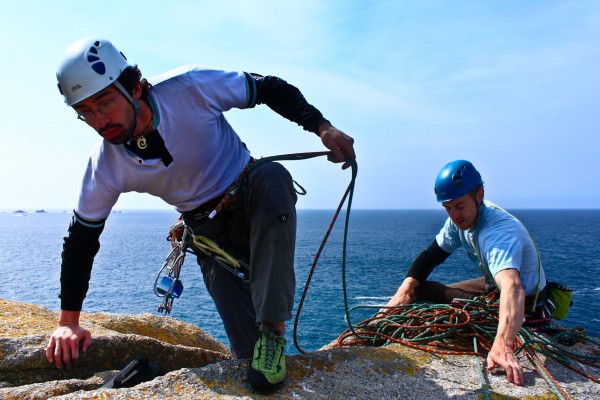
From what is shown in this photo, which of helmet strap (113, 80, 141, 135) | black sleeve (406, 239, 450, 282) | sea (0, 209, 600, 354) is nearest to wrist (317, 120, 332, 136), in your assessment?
helmet strap (113, 80, 141, 135)

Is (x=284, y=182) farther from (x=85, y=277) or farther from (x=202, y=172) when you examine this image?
→ (x=85, y=277)

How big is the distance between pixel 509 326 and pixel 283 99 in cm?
241

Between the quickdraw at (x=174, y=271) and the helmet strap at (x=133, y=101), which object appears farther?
the quickdraw at (x=174, y=271)

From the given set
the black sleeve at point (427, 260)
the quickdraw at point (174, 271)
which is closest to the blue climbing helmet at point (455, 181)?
the black sleeve at point (427, 260)

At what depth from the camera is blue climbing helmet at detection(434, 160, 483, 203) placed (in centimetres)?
446

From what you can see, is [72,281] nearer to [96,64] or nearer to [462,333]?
[96,64]

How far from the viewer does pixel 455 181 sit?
446 centimetres

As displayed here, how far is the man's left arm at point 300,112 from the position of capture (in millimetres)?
3307

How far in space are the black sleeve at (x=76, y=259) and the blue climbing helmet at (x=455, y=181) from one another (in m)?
3.03

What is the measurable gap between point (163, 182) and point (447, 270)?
36364 millimetres

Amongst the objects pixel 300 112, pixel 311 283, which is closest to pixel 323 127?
pixel 300 112

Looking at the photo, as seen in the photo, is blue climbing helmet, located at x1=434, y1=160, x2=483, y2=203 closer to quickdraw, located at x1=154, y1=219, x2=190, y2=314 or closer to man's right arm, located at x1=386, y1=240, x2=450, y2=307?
man's right arm, located at x1=386, y1=240, x2=450, y2=307

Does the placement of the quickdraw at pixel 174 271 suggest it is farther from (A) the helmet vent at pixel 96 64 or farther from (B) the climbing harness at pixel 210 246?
(A) the helmet vent at pixel 96 64

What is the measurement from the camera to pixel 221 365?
317 centimetres
